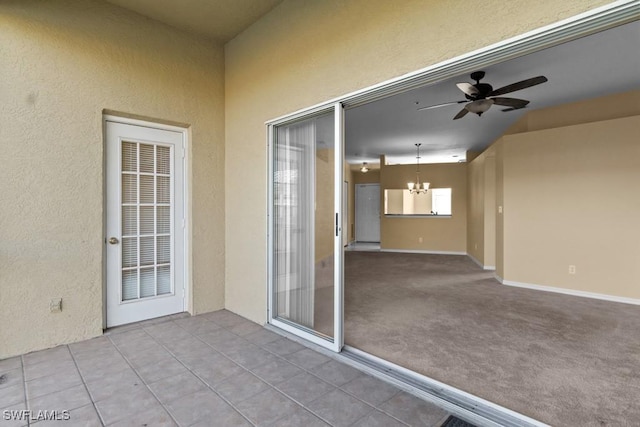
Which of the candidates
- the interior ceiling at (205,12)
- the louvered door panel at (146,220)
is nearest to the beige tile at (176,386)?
the louvered door panel at (146,220)

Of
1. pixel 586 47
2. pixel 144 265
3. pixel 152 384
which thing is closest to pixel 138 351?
pixel 152 384

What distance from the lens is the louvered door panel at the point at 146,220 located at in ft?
11.6

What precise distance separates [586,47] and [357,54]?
2.59 meters

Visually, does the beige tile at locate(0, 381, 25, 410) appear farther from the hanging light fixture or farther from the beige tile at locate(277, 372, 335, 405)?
the hanging light fixture

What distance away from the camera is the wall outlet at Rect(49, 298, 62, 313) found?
2984mm

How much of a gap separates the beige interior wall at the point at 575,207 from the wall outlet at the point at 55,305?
20.1ft

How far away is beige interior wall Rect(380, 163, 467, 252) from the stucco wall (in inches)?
263

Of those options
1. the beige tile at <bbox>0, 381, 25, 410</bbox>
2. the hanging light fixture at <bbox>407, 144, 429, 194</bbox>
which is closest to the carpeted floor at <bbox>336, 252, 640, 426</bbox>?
the beige tile at <bbox>0, 381, 25, 410</bbox>

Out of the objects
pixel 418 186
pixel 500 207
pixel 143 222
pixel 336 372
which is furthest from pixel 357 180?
pixel 336 372

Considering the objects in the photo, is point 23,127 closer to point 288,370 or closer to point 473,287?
point 288,370

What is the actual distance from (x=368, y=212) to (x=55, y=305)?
9564 millimetres

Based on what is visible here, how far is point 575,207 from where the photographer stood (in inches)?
194

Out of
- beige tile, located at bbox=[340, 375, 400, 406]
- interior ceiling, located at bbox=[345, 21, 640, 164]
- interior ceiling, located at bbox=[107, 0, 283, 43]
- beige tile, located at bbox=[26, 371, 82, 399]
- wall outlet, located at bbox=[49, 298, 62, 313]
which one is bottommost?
beige tile, located at bbox=[26, 371, 82, 399]

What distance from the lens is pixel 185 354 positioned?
2.84m
